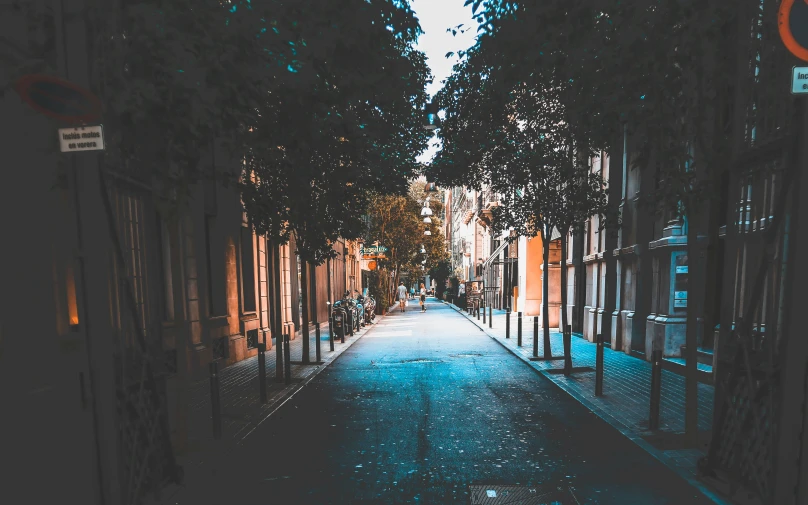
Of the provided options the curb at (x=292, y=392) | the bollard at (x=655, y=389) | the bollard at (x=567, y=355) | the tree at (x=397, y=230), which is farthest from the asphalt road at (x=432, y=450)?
the tree at (x=397, y=230)

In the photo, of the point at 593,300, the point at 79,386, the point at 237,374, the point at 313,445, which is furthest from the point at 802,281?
the point at 593,300

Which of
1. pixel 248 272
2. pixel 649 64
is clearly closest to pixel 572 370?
pixel 649 64

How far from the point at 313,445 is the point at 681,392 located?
5.65 meters

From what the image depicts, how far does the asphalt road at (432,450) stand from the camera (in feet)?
13.0

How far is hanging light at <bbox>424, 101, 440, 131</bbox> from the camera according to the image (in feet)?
32.0

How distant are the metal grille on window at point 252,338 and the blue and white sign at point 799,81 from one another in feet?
38.5

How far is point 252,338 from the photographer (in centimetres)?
1250

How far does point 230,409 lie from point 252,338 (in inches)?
236

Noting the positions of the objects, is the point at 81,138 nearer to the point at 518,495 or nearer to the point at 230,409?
the point at 518,495

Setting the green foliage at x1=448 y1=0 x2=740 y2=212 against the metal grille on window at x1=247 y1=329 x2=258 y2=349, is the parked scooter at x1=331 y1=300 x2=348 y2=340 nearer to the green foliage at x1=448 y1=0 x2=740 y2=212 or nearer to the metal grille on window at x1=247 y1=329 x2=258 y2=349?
the metal grille on window at x1=247 y1=329 x2=258 y2=349

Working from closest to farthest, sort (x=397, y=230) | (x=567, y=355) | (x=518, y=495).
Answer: (x=518, y=495)
(x=567, y=355)
(x=397, y=230)

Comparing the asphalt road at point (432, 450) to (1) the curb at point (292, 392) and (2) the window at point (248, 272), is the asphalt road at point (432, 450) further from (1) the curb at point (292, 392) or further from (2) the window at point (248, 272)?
(2) the window at point (248, 272)

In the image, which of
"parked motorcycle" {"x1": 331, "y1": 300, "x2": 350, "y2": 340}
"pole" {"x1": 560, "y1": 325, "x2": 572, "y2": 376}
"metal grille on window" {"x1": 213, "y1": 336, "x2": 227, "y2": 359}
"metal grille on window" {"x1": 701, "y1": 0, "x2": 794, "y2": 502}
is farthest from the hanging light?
"parked motorcycle" {"x1": 331, "y1": 300, "x2": 350, "y2": 340}

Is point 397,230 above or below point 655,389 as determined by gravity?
above
